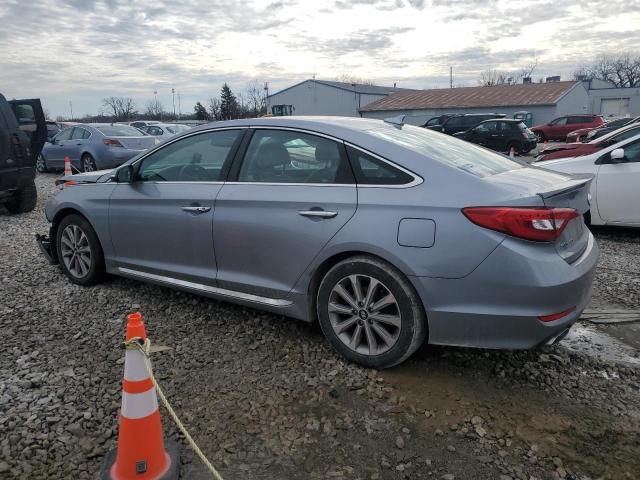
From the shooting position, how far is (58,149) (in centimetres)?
1515

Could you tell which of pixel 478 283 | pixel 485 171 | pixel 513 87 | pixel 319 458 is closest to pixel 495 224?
pixel 478 283

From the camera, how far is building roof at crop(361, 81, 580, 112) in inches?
1769

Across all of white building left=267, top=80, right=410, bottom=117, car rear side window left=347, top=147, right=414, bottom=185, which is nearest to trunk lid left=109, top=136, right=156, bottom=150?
car rear side window left=347, top=147, right=414, bottom=185

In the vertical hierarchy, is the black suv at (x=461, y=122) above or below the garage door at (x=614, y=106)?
below

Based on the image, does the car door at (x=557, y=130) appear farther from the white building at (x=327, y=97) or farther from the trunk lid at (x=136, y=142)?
the white building at (x=327, y=97)

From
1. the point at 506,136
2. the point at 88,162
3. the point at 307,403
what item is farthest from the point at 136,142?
the point at 506,136

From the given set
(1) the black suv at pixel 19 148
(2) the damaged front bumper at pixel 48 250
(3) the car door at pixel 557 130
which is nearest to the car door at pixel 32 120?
(1) the black suv at pixel 19 148

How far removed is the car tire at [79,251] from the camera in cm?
471

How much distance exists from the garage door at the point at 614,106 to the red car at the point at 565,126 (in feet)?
93.5

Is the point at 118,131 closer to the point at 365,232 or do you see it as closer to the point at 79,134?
the point at 79,134

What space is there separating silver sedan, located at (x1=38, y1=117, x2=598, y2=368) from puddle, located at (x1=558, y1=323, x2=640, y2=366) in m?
0.73

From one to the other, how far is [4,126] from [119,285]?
15.5 ft

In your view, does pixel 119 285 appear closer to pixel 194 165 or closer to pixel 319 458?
pixel 194 165

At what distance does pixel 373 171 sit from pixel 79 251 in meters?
3.05
